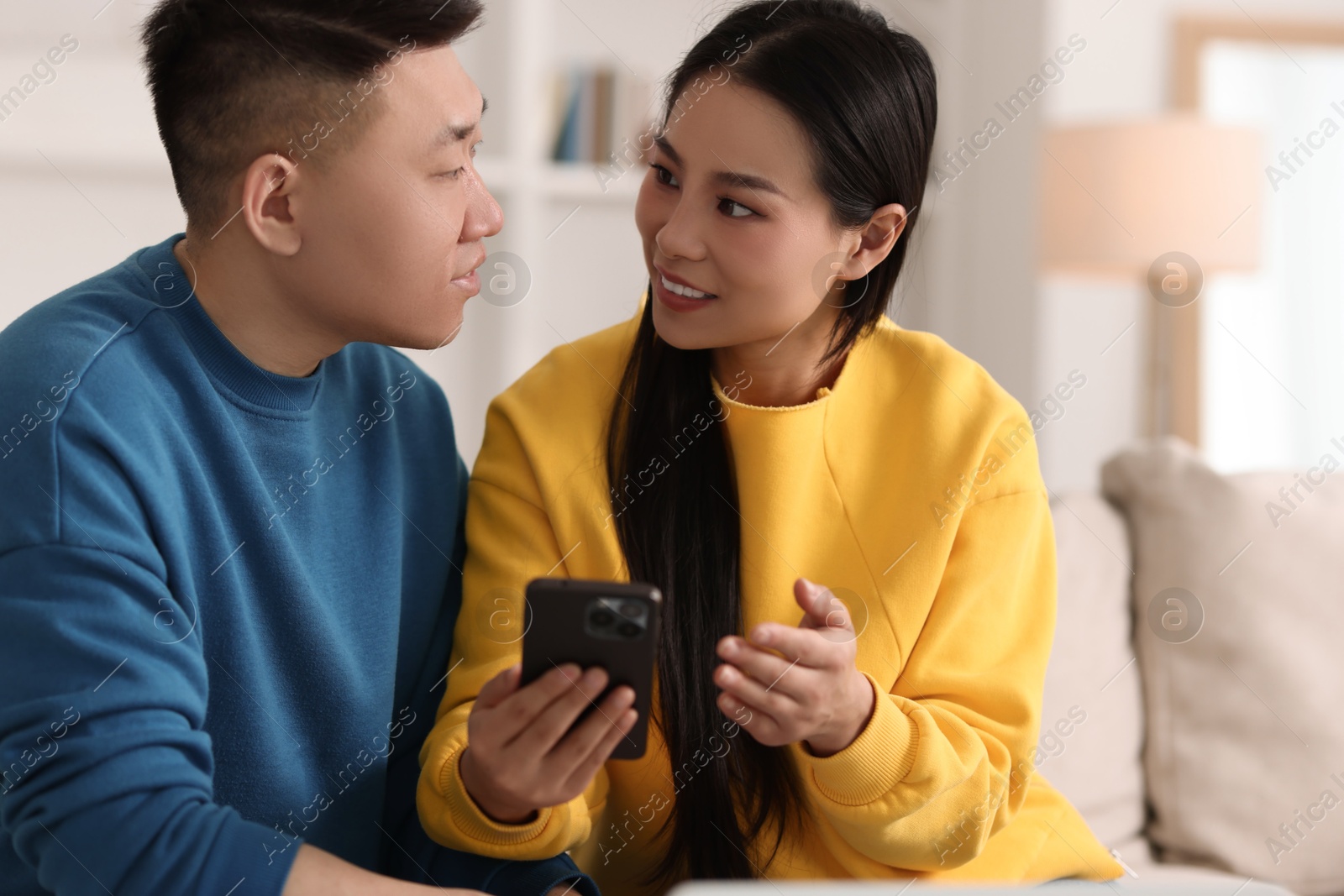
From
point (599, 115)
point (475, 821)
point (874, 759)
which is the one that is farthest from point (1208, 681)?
point (599, 115)

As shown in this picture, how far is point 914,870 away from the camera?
1204 millimetres

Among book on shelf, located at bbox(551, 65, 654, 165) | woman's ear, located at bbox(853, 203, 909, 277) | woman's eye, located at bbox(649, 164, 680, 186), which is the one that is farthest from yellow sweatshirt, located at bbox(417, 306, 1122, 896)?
book on shelf, located at bbox(551, 65, 654, 165)

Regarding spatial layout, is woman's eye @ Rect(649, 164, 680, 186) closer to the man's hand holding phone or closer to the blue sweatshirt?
the blue sweatshirt

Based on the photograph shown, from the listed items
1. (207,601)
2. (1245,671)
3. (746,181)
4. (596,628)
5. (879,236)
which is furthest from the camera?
(1245,671)

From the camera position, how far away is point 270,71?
1.10 meters

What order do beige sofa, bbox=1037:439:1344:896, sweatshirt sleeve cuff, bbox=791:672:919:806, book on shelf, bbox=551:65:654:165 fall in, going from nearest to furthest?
sweatshirt sleeve cuff, bbox=791:672:919:806, beige sofa, bbox=1037:439:1344:896, book on shelf, bbox=551:65:654:165

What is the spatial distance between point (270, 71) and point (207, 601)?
1.58 ft

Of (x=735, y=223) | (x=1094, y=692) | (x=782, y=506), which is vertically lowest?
(x=1094, y=692)

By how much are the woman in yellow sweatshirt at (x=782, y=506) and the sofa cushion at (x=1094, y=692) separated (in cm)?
36

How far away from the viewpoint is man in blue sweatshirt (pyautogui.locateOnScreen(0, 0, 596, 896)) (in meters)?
0.90

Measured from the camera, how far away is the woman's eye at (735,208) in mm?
1212

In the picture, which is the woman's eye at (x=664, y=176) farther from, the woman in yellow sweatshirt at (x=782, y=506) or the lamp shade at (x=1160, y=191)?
the lamp shade at (x=1160, y=191)

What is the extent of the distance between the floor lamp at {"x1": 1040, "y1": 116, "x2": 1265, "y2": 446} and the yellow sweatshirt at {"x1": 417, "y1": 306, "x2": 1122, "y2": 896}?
1.97 m

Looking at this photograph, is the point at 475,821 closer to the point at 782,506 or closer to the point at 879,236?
the point at 782,506
